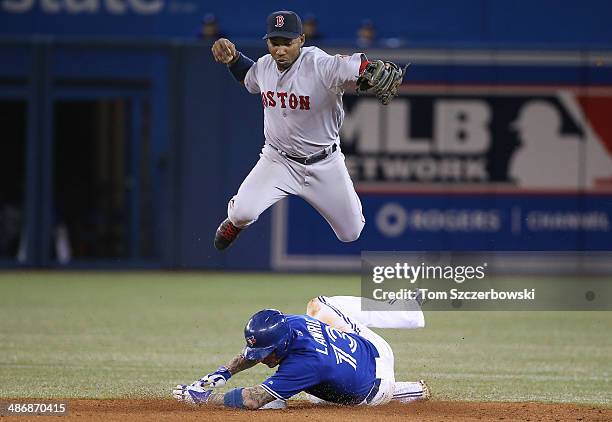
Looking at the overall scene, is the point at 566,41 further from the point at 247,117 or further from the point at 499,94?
the point at 247,117

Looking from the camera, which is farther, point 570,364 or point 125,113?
point 125,113

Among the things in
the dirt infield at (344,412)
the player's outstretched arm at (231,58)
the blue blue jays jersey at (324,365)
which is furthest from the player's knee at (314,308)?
the player's outstretched arm at (231,58)

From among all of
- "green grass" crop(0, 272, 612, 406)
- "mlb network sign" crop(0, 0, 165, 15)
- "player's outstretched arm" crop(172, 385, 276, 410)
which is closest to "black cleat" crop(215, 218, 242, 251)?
"green grass" crop(0, 272, 612, 406)

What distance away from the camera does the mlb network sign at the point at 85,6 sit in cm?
1850

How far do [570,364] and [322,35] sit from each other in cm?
906

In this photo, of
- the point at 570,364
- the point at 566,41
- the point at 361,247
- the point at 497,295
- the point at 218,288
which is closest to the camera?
the point at 570,364

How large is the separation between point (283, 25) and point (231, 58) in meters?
0.77

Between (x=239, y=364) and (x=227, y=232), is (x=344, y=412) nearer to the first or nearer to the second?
(x=239, y=364)

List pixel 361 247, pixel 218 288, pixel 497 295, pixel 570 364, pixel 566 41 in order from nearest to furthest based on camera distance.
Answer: pixel 570 364
pixel 497 295
pixel 218 288
pixel 361 247
pixel 566 41

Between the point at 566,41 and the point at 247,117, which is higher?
the point at 566,41

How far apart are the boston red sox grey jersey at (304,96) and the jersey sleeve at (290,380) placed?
2.14 metres

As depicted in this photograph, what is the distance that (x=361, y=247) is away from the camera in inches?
657

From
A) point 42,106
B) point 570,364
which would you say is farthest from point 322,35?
point 570,364

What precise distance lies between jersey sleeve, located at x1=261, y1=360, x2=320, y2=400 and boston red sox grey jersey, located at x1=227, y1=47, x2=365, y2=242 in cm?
206
